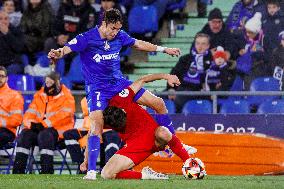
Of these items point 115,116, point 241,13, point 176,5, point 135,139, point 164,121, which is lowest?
point 135,139

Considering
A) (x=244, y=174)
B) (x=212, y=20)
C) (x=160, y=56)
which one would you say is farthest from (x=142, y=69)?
(x=244, y=174)

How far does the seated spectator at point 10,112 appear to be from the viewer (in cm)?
1770

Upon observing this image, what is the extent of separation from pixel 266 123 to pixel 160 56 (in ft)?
15.9

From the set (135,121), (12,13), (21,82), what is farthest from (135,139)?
(12,13)

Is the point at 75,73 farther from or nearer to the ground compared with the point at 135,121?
farther from the ground

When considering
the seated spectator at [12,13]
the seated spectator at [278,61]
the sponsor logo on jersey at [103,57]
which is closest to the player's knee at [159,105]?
the sponsor logo on jersey at [103,57]

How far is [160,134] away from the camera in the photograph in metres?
14.3

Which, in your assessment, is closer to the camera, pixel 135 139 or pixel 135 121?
pixel 135 139

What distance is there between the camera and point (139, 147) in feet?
47.0

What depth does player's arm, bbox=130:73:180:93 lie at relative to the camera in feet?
45.3

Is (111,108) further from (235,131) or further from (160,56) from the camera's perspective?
(160,56)

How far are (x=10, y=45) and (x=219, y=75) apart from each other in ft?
14.7

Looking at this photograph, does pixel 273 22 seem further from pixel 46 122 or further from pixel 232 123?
pixel 46 122

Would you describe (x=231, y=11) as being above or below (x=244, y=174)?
above
